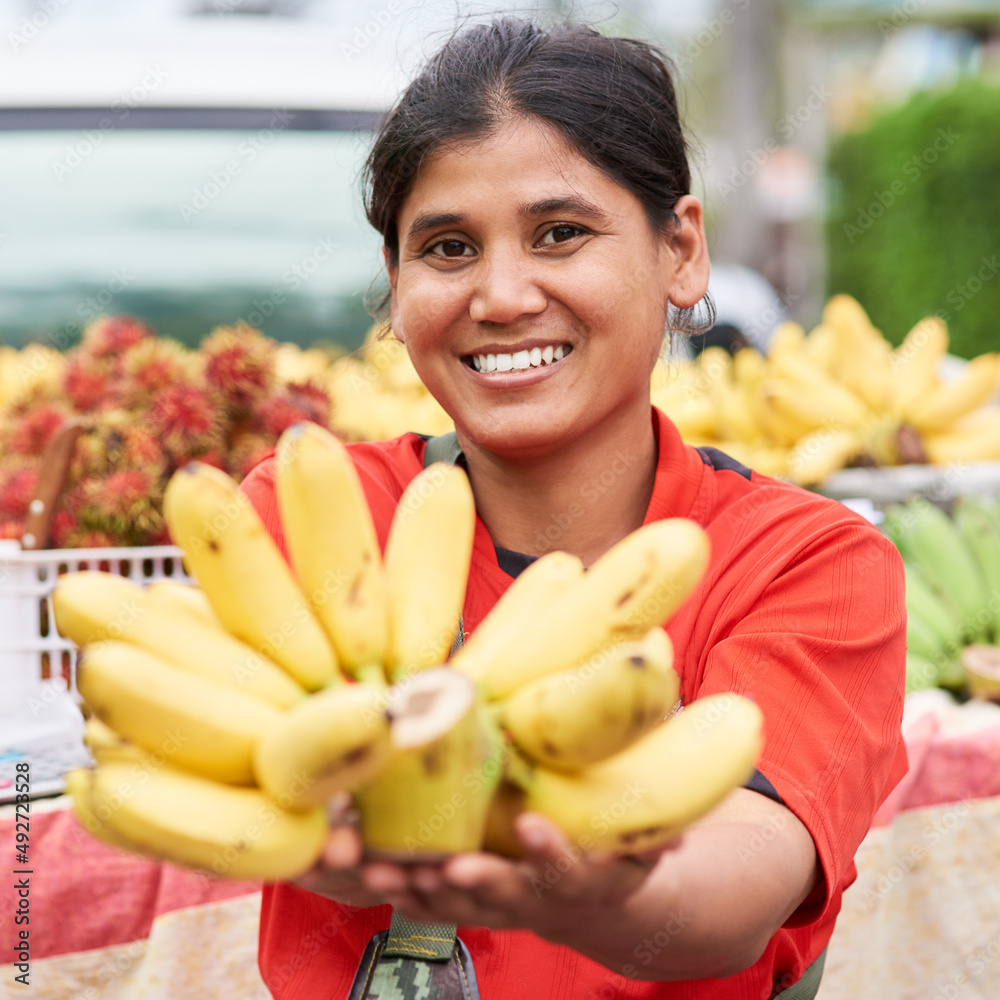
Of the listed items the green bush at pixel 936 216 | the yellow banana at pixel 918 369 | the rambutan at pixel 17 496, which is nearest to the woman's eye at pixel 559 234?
the rambutan at pixel 17 496

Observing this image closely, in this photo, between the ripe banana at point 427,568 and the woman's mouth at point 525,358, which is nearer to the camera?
the ripe banana at point 427,568

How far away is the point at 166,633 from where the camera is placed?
826mm

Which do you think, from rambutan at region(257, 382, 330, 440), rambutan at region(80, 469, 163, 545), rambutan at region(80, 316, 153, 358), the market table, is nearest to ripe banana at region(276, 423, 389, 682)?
the market table

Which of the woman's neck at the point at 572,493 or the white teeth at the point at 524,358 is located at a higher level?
the white teeth at the point at 524,358

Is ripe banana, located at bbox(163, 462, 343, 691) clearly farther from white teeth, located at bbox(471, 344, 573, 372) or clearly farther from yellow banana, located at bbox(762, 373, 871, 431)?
yellow banana, located at bbox(762, 373, 871, 431)

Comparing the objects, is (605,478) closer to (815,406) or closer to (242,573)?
(242,573)

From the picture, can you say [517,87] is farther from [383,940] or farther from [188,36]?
[188,36]

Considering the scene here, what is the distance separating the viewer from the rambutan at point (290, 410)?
2.26m

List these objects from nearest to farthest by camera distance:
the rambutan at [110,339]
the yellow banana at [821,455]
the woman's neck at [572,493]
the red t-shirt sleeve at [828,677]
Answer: the red t-shirt sleeve at [828,677] < the woman's neck at [572,493] < the rambutan at [110,339] < the yellow banana at [821,455]

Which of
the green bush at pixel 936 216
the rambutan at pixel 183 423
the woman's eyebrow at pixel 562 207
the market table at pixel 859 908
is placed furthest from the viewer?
the green bush at pixel 936 216

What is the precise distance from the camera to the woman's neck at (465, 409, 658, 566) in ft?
4.94

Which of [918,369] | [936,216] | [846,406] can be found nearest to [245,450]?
[846,406]

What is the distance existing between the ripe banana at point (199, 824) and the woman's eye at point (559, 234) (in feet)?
2.78

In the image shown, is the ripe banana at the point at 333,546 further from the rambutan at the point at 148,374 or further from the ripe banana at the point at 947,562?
the ripe banana at the point at 947,562
